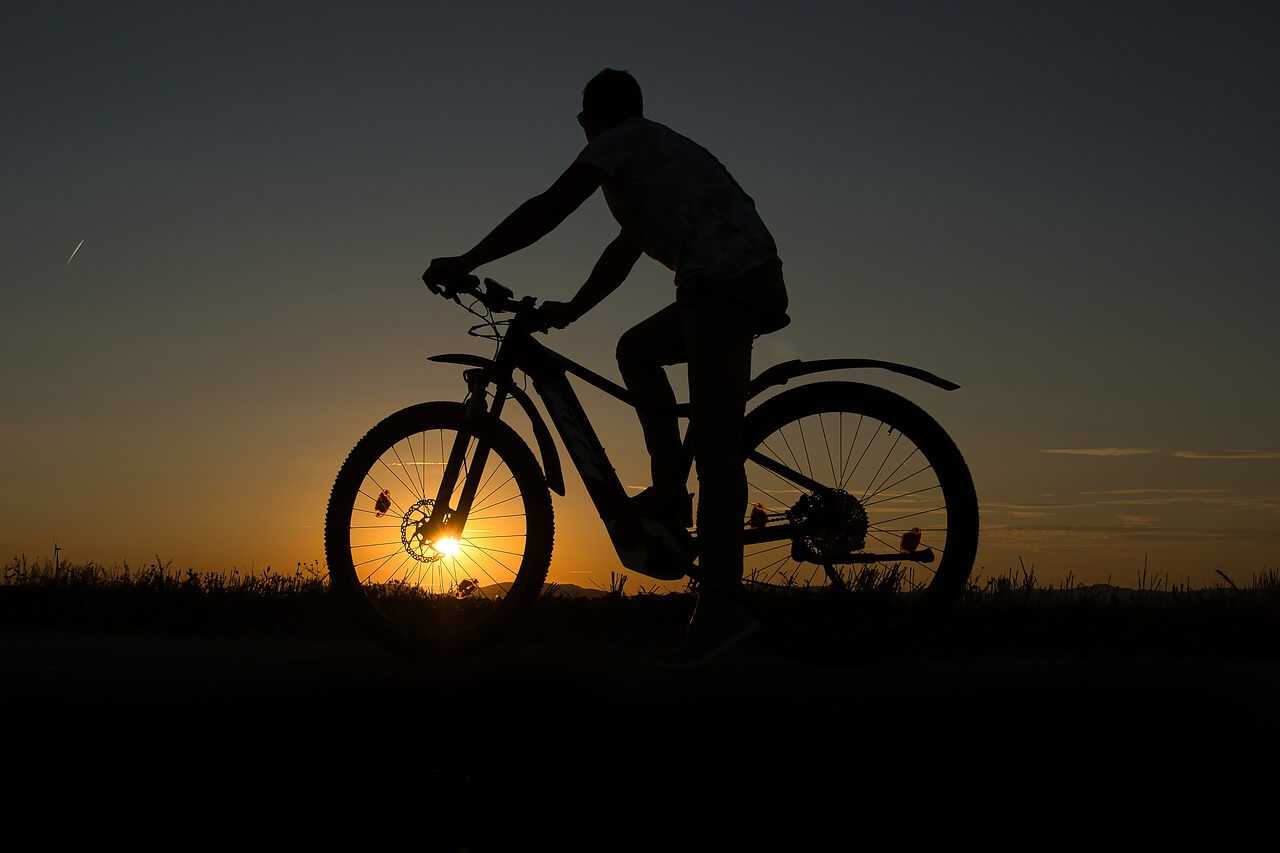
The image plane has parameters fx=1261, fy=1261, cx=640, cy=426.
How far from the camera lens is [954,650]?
22.0 ft

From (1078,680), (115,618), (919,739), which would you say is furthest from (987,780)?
(115,618)

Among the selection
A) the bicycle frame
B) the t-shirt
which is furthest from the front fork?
the t-shirt

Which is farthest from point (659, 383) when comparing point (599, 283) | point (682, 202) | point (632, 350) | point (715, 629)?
point (715, 629)

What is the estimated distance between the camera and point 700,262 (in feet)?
17.2

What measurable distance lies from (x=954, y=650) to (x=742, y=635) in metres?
1.96

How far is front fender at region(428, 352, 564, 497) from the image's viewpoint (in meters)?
5.93

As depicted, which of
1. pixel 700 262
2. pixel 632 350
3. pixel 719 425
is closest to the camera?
pixel 700 262

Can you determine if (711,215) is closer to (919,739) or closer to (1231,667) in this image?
(919,739)

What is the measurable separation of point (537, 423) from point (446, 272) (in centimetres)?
84

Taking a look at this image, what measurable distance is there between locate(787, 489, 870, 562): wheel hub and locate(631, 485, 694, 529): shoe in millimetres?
510

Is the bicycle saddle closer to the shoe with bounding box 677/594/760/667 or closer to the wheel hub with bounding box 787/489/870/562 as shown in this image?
the wheel hub with bounding box 787/489/870/562

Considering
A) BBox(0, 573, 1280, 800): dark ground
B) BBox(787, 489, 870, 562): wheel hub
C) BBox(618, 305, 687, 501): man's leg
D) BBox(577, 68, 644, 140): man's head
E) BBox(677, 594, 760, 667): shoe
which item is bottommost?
BBox(0, 573, 1280, 800): dark ground

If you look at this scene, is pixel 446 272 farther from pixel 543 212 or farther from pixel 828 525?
pixel 828 525

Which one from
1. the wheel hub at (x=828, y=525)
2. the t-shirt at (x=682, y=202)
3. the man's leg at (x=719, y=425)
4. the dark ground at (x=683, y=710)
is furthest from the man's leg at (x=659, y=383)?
the dark ground at (x=683, y=710)
